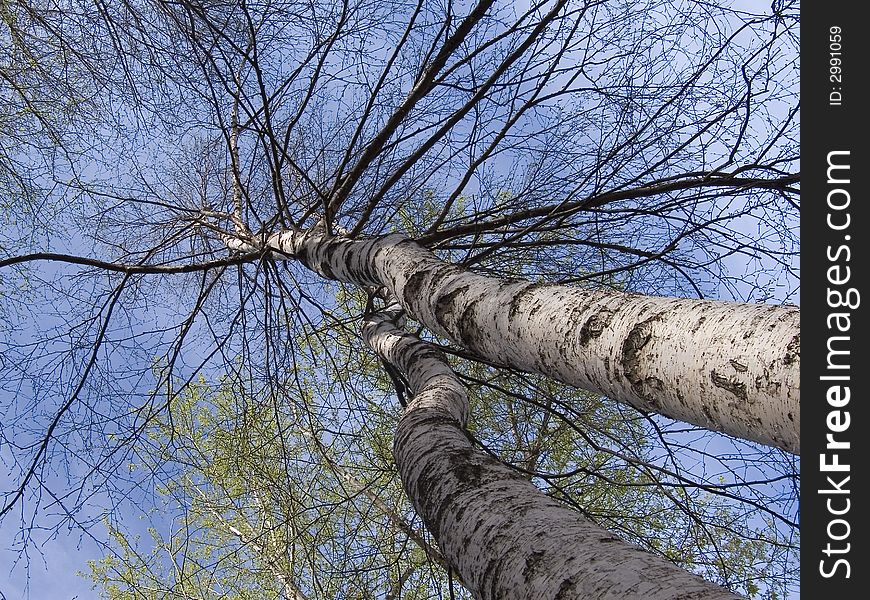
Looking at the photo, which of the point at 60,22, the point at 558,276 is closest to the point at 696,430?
the point at 558,276

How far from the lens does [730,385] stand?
848mm

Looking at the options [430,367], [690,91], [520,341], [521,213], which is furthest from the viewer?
[521,213]

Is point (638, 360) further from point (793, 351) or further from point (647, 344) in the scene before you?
point (793, 351)

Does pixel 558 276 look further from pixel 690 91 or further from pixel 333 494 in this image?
pixel 333 494

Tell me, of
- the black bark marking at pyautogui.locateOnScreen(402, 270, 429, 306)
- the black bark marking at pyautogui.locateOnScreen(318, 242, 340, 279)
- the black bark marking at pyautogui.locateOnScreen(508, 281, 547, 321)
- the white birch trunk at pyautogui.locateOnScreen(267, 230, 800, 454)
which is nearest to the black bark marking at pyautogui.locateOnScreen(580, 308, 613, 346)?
the white birch trunk at pyautogui.locateOnScreen(267, 230, 800, 454)

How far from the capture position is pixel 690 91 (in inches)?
87.5

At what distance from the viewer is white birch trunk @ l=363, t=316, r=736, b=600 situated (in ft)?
2.41

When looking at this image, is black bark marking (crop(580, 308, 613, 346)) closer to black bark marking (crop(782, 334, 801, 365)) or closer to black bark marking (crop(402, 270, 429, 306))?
black bark marking (crop(782, 334, 801, 365))

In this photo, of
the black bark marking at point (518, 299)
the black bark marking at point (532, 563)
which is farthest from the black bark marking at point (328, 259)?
the black bark marking at point (532, 563)

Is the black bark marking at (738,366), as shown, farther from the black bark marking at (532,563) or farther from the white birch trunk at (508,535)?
the black bark marking at (532,563)

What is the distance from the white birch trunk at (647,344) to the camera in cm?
81

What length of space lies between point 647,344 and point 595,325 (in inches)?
5.1

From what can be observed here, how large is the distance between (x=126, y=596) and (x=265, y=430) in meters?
3.24
